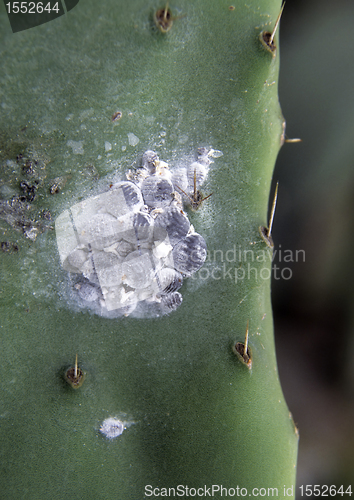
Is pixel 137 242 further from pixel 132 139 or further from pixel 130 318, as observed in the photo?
pixel 132 139

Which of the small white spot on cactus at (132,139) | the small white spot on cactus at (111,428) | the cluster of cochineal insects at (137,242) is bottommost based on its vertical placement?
the small white spot on cactus at (111,428)

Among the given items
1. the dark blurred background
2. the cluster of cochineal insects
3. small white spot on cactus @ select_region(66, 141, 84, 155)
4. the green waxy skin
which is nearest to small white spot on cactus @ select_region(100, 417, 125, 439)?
the green waxy skin

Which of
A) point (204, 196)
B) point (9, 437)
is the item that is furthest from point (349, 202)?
point (9, 437)

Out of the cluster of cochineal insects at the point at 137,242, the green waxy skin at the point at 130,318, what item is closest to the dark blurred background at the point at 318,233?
the green waxy skin at the point at 130,318

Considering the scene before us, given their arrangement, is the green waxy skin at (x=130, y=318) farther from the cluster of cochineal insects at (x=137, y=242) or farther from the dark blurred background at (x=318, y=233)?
the dark blurred background at (x=318, y=233)

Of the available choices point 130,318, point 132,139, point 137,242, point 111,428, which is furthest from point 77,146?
point 111,428

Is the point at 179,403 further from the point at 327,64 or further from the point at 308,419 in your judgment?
the point at 327,64
